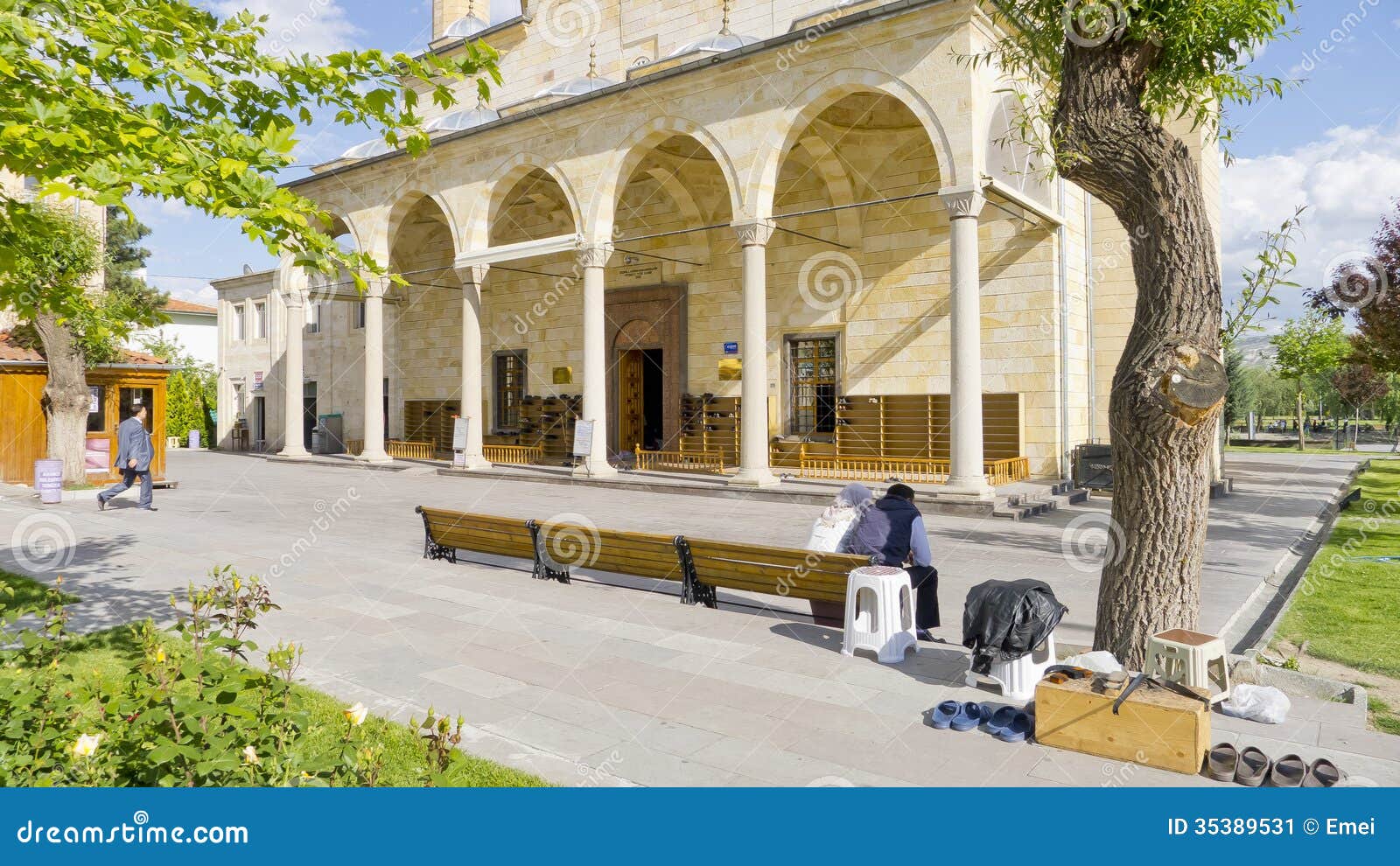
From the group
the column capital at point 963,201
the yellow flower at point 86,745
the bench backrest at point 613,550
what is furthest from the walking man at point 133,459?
the column capital at point 963,201

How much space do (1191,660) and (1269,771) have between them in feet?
2.52

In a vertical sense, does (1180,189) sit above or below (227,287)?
below

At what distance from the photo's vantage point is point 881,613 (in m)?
5.95

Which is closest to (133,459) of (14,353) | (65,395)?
(65,395)

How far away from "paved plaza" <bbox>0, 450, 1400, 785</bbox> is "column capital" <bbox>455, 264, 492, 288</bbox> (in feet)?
28.0

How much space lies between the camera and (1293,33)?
17.5ft

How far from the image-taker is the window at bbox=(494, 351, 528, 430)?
2669 centimetres

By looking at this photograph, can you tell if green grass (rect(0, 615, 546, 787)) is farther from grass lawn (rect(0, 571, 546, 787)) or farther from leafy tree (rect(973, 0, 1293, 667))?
leafy tree (rect(973, 0, 1293, 667))

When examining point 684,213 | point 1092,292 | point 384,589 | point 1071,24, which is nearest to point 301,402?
point 684,213

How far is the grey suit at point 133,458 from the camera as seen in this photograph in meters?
13.9

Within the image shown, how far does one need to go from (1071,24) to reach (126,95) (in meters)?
5.47

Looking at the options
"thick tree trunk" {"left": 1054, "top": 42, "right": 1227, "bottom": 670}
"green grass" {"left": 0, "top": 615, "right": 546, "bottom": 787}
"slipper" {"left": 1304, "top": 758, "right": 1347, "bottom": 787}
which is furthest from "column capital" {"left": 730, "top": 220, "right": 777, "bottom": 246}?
"slipper" {"left": 1304, "top": 758, "right": 1347, "bottom": 787}

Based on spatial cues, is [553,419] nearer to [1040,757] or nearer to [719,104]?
[719,104]

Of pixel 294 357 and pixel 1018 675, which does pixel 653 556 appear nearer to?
pixel 1018 675
